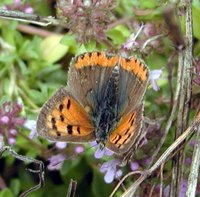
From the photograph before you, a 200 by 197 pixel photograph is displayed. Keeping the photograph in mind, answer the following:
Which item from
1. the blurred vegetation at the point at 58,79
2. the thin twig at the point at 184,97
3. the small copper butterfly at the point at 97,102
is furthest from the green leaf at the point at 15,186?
the thin twig at the point at 184,97

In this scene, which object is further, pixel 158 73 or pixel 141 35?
pixel 141 35

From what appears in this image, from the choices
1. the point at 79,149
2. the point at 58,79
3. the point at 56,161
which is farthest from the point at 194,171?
the point at 58,79

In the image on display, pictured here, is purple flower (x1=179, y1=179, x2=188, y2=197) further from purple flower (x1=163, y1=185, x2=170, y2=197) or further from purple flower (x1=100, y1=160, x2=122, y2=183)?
purple flower (x1=100, y1=160, x2=122, y2=183)

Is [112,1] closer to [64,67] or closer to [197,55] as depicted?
[197,55]

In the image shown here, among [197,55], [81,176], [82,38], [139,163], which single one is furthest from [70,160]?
[197,55]

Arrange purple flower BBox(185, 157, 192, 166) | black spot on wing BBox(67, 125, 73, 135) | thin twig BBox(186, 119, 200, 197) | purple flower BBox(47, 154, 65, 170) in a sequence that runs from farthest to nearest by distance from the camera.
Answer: purple flower BBox(47, 154, 65, 170) < purple flower BBox(185, 157, 192, 166) < thin twig BBox(186, 119, 200, 197) < black spot on wing BBox(67, 125, 73, 135)

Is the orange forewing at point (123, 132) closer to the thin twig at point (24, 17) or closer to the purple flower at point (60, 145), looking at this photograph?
the purple flower at point (60, 145)

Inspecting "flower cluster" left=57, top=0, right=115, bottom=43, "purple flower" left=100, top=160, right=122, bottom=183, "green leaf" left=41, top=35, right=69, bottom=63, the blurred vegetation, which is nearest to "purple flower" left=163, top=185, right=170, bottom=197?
the blurred vegetation
